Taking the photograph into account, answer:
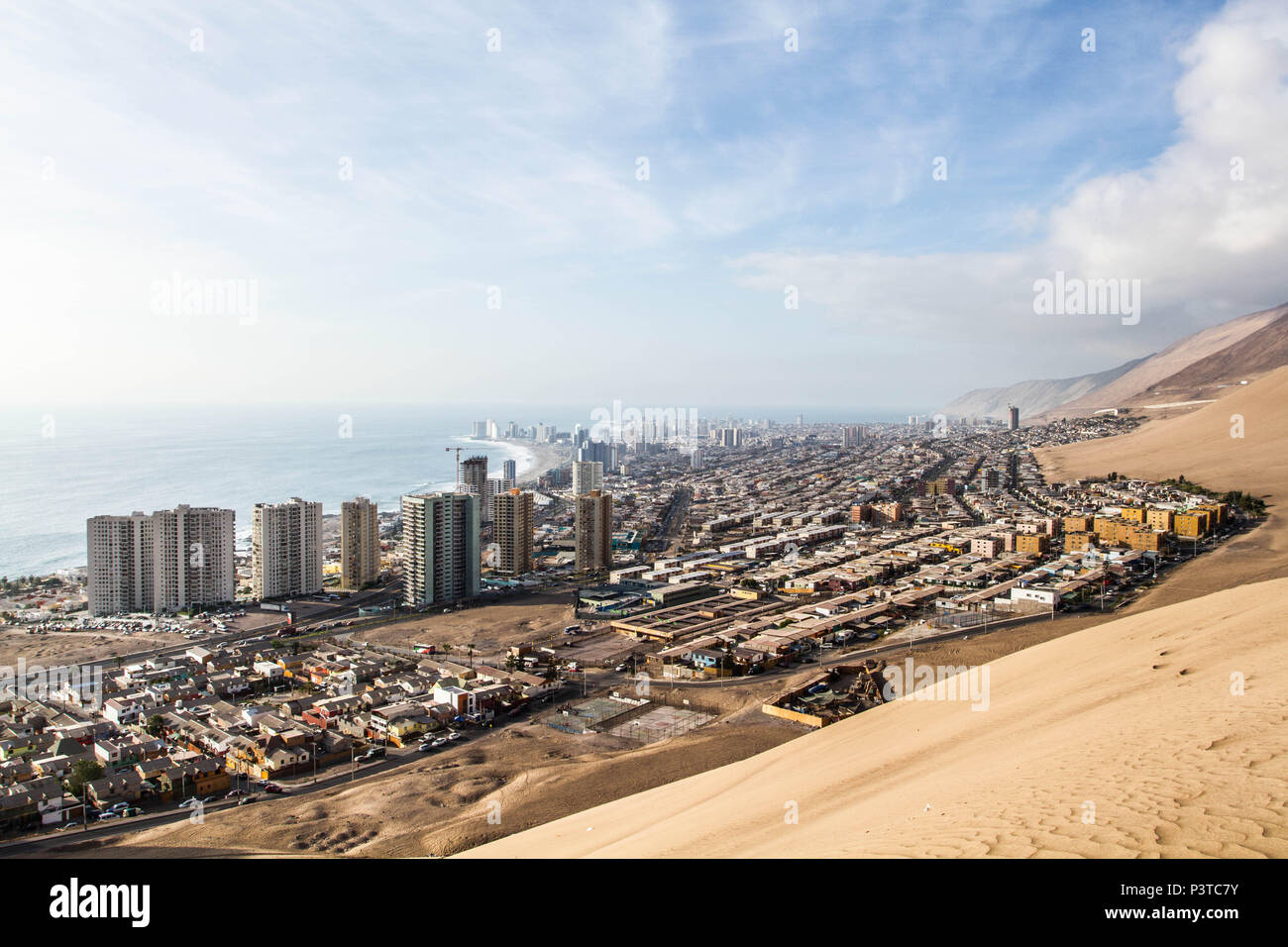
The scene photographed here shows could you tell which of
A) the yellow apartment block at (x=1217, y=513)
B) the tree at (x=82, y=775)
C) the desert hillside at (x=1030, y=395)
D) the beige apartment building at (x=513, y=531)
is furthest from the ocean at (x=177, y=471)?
the desert hillside at (x=1030, y=395)

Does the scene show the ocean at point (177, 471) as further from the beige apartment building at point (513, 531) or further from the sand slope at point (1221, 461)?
the sand slope at point (1221, 461)

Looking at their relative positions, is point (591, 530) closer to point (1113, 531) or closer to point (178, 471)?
point (1113, 531)

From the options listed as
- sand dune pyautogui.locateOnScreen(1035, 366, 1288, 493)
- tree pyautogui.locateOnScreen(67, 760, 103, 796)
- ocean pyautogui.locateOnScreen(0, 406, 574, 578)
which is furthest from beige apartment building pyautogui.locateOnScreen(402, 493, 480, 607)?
Result: sand dune pyautogui.locateOnScreen(1035, 366, 1288, 493)

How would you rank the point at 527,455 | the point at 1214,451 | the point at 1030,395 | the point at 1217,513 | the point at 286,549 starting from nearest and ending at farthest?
the point at 286,549 < the point at 1217,513 < the point at 1214,451 < the point at 527,455 < the point at 1030,395

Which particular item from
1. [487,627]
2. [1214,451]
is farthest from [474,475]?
[1214,451]
